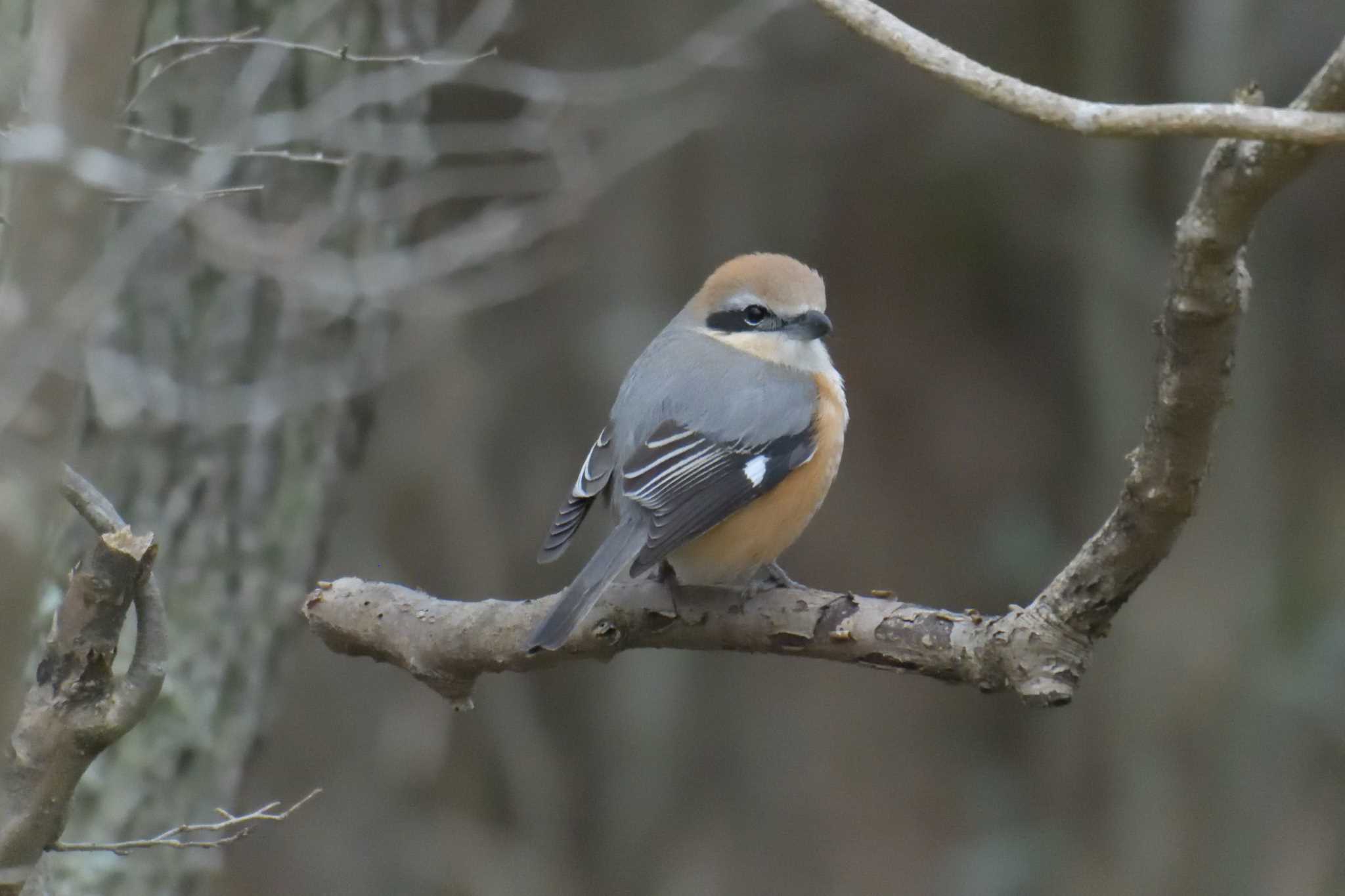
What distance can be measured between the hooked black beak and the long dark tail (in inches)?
37.4

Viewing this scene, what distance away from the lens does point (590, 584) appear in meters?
3.49

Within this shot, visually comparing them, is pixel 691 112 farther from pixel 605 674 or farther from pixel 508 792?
pixel 508 792

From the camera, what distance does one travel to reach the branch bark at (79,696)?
106 inches

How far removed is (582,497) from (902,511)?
5.43 metres

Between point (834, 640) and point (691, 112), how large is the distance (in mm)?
4542

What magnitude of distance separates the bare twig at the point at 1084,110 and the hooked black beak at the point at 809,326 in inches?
69.2

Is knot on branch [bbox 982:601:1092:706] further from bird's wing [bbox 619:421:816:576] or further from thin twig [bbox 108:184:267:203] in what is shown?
thin twig [bbox 108:184:267:203]

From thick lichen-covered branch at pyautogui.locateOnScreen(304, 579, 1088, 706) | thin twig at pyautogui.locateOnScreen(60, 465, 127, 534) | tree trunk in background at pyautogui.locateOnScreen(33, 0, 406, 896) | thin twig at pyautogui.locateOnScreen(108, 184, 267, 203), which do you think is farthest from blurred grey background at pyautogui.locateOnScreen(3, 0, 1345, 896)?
thin twig at pyautogui.locateOnScreen(60, 465, 127, 534)

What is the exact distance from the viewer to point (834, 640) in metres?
3.23

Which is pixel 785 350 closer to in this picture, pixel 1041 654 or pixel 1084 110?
pixel 1041 654

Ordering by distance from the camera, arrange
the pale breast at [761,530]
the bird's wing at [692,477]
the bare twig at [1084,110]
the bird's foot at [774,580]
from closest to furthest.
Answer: the bare twig at [1084,110] → the bird's foot at [774,580] → the bird's wing at [692,477] → the pale breast at [761,530]

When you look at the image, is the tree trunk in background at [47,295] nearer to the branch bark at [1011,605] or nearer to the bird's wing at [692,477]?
→ the branch bark at [1011,605]

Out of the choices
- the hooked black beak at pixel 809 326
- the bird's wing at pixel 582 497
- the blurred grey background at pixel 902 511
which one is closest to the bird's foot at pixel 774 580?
the bird's wing at pixel 582 497

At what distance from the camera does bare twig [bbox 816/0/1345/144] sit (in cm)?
213
